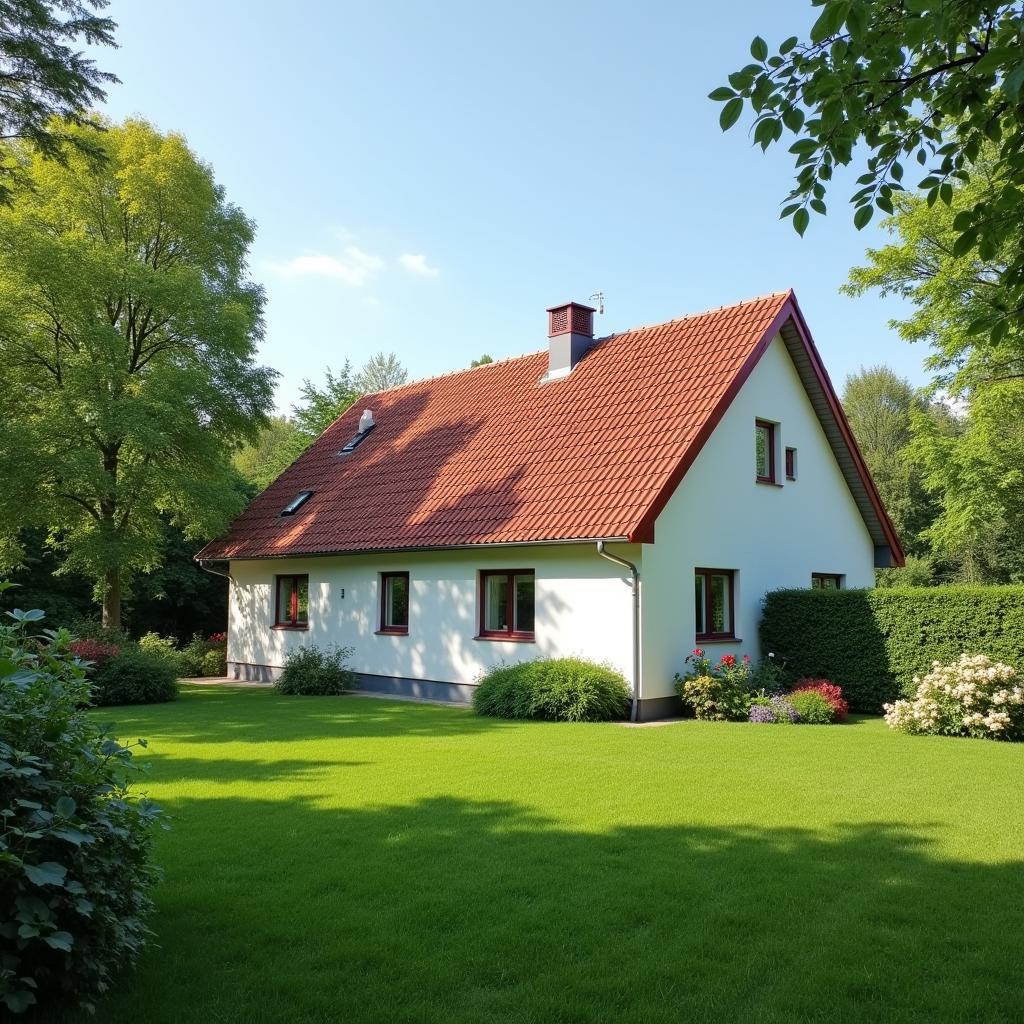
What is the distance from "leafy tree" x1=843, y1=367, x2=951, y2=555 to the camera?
44812 mm

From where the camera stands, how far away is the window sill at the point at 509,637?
16016 millimetres

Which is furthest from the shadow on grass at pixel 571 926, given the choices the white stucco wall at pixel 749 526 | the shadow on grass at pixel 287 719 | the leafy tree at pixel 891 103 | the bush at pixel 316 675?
the bush at pixel 316 675

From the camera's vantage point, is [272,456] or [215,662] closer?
[215,662]

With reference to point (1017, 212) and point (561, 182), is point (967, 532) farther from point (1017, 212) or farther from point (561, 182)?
point (1017, 212)

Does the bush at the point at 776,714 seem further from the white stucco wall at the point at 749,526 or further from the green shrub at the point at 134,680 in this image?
the green shrub at the point at 134,680

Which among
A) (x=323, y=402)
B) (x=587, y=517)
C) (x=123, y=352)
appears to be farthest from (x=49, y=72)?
(x=323, y=402)

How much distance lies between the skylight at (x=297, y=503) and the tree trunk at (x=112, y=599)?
13.7 ft

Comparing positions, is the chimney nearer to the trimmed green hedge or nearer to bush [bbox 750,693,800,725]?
the trimmed green hedge

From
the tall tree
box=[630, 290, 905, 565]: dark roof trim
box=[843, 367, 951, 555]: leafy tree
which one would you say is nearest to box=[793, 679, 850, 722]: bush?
box=[630, 290, 905, 565]: dark roof trim

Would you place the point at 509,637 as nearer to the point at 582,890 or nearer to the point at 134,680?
the point at 134,680

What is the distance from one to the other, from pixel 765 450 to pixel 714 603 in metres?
3.54

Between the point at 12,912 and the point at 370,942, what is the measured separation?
75.7 inches

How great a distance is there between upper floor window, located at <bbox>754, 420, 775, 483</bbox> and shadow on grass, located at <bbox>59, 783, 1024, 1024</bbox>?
1149 cm

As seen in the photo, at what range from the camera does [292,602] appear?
863 inches
